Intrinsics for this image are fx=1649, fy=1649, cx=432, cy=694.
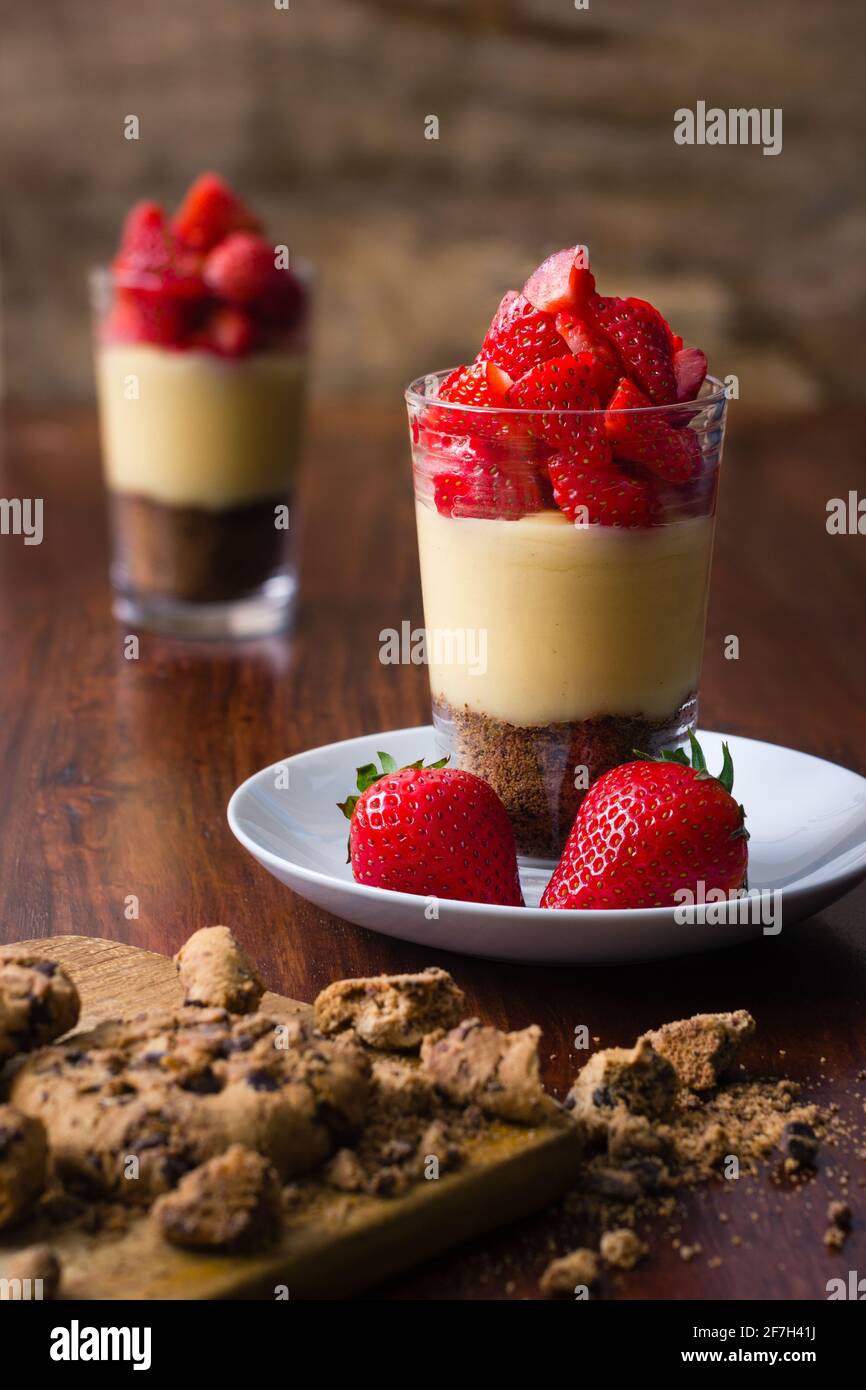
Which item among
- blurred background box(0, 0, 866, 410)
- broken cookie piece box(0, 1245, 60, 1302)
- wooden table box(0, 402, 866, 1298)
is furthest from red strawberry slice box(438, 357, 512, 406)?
blurred background box(0, 0, 866, 410)

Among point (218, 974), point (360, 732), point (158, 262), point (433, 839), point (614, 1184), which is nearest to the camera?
point (614, 1184)

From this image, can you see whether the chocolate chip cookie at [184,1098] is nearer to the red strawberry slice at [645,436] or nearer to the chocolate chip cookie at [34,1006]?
the chocolate chip cookie at [34,1006]

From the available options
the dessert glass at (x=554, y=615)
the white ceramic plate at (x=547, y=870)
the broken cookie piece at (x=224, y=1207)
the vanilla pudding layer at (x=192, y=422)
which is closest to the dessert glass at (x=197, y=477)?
the vanilla pudding layer at (x=192, y=422)

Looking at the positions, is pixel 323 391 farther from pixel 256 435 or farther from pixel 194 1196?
pixel 194 1196

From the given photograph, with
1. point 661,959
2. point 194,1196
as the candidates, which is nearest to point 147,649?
point 661,959

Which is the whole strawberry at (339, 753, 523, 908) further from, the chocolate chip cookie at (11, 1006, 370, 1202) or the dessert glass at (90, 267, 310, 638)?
the dessert glass at (90, 267, 310, 638)

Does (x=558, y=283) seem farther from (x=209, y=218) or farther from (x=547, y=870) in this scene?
(x=209, y=218)

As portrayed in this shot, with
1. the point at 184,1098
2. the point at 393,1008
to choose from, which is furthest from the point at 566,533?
the point at 184,1098
